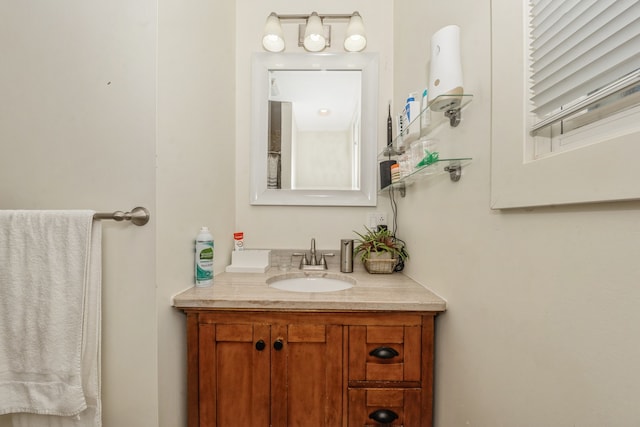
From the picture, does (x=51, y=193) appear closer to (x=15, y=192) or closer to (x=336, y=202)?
(x=15, y=192)

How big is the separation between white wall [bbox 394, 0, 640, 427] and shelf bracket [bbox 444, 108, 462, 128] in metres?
0.02

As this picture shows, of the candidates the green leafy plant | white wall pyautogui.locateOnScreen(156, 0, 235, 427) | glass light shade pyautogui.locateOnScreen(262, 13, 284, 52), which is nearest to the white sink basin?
the green leafy plant

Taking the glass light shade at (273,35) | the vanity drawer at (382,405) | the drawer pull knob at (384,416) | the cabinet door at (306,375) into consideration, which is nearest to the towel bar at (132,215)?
the cabinet door at (306,375)

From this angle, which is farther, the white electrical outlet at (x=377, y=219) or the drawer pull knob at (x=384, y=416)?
the white electrical outlet at (x=377, y=219)

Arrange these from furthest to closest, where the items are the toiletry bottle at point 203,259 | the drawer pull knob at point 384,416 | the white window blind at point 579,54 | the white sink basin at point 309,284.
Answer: the white sink basin at point 309,284 → the toiletry bottle at point 203,259 → the drawer pull knob at point 384,416 → the white window blind at point 579,54

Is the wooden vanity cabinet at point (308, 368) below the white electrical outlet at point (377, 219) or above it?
below

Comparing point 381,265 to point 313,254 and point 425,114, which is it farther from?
point 425,114

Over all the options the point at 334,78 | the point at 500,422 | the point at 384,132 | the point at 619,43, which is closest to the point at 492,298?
the point at 500,422

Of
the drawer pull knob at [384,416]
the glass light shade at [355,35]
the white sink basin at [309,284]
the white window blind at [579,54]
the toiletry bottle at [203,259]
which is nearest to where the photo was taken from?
the white window blind at [579,54]

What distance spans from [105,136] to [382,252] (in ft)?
3.92

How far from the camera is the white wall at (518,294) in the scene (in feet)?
1.31

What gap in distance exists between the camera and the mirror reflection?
4.80 feet

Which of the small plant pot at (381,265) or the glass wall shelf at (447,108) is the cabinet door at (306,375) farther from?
the glass wall shelf at (447,108)

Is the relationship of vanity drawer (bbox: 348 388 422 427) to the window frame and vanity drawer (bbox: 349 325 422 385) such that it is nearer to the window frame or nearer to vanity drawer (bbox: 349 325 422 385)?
vanity drawer (bbox: 349 325 422 385)
